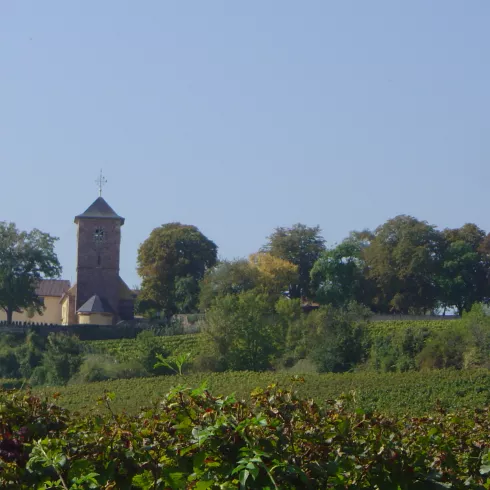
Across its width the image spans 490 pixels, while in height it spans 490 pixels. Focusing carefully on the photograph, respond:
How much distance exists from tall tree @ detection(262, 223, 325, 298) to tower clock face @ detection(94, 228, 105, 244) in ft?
41.9

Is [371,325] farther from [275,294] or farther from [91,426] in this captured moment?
[91,426]

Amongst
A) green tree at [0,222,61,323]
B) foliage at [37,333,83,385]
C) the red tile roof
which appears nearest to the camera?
foliage at [37,333,83,385]

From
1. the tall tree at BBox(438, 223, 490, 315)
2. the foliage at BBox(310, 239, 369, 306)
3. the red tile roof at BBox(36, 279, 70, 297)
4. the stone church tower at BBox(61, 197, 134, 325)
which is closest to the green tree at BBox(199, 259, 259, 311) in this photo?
the foliage at BBox(310, 239, 369, 306)

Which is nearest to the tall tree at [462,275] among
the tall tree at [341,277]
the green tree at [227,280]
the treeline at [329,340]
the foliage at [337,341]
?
the tall tree at [341,277]

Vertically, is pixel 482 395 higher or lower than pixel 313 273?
lower

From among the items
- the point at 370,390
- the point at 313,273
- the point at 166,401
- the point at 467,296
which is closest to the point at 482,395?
the point at 370,390

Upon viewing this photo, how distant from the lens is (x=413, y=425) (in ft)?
17.9

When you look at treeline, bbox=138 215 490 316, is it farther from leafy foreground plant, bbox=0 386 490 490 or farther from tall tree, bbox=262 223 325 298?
leafy foreground plant, bbox=0 386 490 490

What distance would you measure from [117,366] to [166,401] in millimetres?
51612

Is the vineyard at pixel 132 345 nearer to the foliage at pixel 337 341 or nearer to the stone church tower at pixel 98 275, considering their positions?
the foliage at pixel 337 341

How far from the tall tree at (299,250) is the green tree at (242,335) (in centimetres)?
1908

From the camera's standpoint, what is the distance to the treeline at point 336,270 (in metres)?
71.1

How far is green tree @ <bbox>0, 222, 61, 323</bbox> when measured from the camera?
68.5 m

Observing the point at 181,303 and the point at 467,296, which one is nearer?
the point at 467,296
